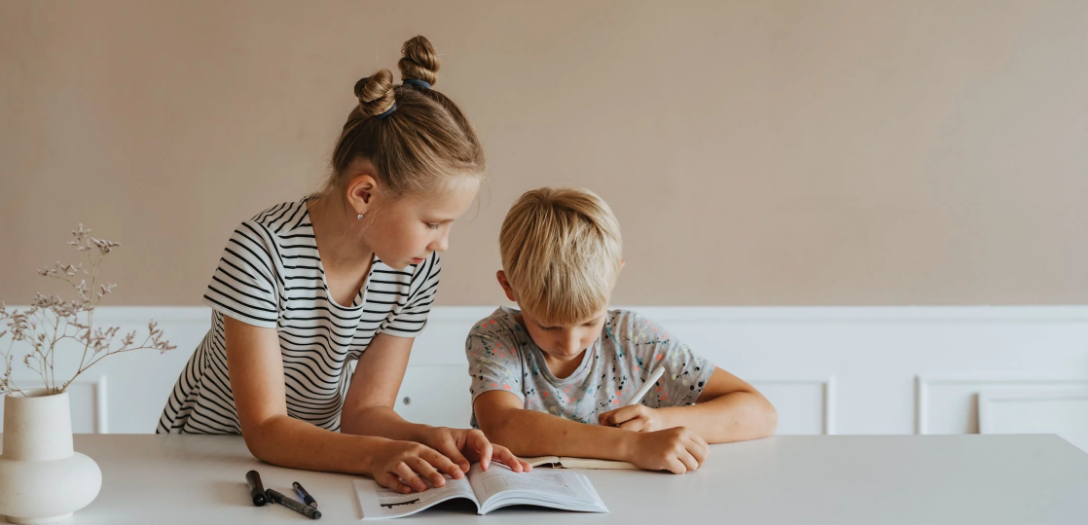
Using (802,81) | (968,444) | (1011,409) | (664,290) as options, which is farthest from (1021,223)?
(968,444)

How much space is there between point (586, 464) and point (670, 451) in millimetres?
120

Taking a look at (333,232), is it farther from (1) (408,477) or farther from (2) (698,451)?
(2) (698,451)

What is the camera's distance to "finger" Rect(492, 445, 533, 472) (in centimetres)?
107

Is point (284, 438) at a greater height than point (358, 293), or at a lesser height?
lesser

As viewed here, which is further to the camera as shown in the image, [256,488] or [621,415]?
[621,415]

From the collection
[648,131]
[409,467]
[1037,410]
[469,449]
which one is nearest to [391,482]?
[409,467]

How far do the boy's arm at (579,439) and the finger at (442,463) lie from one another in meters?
0.19

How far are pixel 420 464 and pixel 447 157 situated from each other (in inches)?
17.4

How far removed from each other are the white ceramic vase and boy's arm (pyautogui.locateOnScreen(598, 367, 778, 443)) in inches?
28.1

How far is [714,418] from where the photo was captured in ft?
4.25

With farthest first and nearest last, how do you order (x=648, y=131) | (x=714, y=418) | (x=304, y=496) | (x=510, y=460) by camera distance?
(x=648, y=131)
(x=714, y=418)
(x=510, y=460)
(x=304, y=496)

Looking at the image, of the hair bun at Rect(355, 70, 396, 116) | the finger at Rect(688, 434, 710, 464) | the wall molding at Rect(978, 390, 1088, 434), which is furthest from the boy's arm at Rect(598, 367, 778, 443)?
the wall molding at Rect(978, 390, 1088, 434)

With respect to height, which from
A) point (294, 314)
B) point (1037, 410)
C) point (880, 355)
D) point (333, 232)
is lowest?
point (1037, 410)

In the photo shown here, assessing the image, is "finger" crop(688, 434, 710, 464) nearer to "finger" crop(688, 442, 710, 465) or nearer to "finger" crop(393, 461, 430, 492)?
"finger" crop(688, 442, 710, 465)
